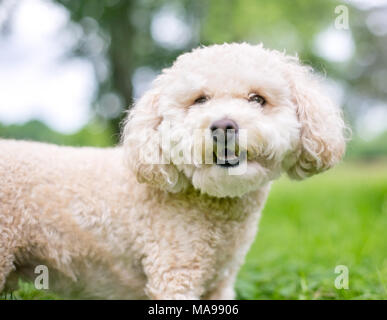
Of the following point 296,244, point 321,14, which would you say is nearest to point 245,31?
point 321,14

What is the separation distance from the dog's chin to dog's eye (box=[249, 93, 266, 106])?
324 millimetres

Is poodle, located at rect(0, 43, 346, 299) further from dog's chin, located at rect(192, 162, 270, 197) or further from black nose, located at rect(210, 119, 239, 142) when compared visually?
black nose, located at rect(210, 119, 239, 142)

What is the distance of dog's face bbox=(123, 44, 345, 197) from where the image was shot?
2.12 metres

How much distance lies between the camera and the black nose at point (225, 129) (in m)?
2.04

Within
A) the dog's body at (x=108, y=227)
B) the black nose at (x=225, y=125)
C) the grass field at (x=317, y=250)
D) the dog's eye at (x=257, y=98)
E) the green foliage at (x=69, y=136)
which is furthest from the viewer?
the green foliage at (x=69, y=136)

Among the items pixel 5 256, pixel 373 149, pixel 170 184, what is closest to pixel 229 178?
pixel 170 184

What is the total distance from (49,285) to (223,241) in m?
1.03

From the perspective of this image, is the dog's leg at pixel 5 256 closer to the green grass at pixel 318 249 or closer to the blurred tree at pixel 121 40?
the green grass at pixel 318 249

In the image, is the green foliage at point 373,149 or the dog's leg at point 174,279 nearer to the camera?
the dog's leg at point 174,279

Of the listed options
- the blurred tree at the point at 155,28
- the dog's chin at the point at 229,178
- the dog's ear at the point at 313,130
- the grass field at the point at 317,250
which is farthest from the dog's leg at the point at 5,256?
the blurred tree at the point at 155,28

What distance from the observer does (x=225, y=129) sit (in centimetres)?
204

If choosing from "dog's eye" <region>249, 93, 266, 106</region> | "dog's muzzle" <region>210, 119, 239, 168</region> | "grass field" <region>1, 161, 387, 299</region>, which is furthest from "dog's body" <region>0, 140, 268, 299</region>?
"grass field" <region>1, 161, 387, 299</region>

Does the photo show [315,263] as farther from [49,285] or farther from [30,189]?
[30,189]
